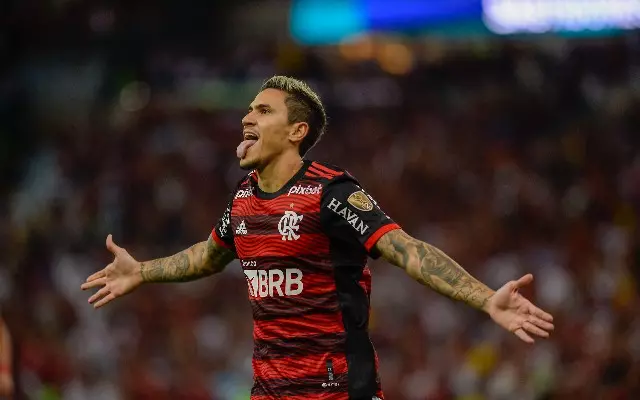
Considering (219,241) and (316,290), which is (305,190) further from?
(219,241)

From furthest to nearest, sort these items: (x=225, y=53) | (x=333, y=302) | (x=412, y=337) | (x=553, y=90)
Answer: (x=225, y=53), (x=553, y=90), (x=412, y=337), (x=333, y=302)

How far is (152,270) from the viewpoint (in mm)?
5957

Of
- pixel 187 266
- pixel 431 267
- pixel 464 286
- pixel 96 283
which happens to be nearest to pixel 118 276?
pixel 96 283

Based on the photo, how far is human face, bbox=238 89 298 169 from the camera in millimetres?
5387

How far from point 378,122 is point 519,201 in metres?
2.75

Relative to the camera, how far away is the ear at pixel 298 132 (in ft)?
17.9

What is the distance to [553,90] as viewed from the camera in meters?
13.7

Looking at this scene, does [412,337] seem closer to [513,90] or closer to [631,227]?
[631,227]

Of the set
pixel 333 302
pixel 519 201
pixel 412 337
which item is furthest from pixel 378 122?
pixel 333 302

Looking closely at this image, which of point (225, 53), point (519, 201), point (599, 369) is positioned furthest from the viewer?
point (225, 53)

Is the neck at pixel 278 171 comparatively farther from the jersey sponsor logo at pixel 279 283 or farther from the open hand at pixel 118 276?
the open hand at pixel 118 276

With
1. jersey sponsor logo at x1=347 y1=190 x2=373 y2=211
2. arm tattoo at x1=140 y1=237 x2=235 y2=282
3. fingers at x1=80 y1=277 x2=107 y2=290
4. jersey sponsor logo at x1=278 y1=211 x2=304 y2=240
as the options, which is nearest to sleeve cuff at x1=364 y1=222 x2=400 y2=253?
jersey sponsor logo at x1=347 y1=190 x2=373 y2=211

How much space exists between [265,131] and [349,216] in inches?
26.5

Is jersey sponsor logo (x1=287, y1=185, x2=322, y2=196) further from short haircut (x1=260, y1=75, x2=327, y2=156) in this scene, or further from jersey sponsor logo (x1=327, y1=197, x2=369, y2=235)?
short haircut (x1=260, y1=75, x2=327, y2=156)
